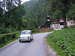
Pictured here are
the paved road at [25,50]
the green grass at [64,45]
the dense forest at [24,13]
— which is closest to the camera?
the green grass at [64,45]

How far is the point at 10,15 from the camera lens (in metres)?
64.2

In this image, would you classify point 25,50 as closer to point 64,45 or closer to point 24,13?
point 64,45

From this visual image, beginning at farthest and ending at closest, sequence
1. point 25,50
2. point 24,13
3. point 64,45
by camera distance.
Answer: point 24,13, point 25,50, point 64,45

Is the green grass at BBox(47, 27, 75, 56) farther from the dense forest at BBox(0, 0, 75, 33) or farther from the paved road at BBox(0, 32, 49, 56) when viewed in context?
the dense forest at BBox(0, 0, 75, 33)

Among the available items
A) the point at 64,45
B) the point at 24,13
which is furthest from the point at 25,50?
the point at 24,13

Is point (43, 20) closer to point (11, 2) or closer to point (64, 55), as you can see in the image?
point (11, 2)

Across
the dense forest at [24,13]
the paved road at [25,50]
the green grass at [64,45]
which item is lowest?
the paved road at [25,50]

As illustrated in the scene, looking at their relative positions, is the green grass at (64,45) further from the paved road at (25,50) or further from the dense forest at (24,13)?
the dense forest at (24,13)

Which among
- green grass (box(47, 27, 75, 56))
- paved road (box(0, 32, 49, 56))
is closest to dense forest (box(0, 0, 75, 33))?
green grass (box(47, 27, 75, 56))

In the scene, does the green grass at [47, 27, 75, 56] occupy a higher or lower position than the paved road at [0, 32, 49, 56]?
higher

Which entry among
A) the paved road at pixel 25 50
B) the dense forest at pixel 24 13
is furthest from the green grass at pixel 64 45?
the dense forest at pixel 24 13

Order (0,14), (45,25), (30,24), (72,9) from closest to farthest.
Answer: (72,9) → (0,14) → (30,24) → (45,25)

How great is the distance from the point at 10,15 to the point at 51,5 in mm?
16219

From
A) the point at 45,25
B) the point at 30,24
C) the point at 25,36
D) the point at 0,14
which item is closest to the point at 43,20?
the point at 45,25
